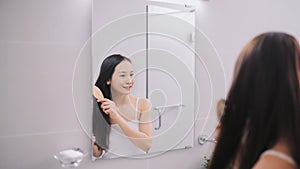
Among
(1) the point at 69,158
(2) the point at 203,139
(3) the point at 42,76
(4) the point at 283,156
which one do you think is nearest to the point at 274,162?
(4) the point at 283,156

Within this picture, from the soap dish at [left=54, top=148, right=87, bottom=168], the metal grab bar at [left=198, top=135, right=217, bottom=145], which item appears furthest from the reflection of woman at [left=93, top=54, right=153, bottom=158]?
the metal grab bar at [left=198, top=135, right=217, bottom=145]

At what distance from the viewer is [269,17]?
1.94m

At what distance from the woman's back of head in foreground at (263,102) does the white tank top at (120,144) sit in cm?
86

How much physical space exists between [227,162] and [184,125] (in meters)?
1.03

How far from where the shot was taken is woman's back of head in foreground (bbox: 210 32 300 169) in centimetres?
53

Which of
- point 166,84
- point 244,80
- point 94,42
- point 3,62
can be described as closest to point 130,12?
point 94,42

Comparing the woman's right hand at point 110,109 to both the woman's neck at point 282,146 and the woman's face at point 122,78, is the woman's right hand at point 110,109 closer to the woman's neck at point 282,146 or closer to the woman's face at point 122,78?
the woman's face at point 122,78

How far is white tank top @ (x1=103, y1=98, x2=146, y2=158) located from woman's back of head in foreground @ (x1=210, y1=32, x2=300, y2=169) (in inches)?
33.8

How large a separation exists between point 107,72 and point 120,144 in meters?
0.31

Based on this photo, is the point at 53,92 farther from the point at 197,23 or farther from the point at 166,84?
the point at 197,23

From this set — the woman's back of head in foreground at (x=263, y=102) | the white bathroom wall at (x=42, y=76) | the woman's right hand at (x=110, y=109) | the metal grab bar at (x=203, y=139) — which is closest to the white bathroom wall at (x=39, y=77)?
the white bathroom wall at (x=42, y=76)

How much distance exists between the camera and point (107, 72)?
1354 millimetres

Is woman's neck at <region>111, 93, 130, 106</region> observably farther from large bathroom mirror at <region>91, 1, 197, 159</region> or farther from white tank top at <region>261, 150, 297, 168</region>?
white tank top at <region>261, 150, 297, 168</region>

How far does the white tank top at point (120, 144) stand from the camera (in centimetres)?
138
